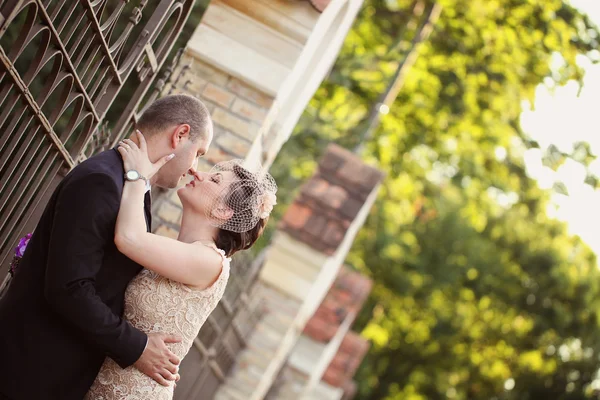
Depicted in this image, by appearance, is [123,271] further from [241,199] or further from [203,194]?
[241,199]

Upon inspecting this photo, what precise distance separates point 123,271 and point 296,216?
19.5 feet

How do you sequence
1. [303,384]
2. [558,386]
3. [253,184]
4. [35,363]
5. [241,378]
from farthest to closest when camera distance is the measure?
[558,386] < [303,384] < [241,378] < [253,184] < [35,363]

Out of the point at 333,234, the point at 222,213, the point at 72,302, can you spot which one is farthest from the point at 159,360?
the point at 333,234

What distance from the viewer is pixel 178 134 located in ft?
10.6

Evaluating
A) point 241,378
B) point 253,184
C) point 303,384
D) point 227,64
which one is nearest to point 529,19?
point 303,384

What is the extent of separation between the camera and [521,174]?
1747 cm

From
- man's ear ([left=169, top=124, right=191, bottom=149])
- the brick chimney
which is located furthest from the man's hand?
the brick chimney

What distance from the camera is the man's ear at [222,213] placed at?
3.44m

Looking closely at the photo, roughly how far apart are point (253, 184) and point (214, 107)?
217 centimetres

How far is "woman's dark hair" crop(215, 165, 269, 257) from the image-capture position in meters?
3.50

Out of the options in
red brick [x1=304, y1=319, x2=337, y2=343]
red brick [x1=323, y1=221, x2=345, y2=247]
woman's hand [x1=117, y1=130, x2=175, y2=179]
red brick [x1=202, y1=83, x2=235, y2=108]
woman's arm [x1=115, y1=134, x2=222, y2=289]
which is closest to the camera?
woman's arm [x1=115, y1=134, x2=222, y2=289]

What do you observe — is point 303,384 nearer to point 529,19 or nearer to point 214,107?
point 214,107

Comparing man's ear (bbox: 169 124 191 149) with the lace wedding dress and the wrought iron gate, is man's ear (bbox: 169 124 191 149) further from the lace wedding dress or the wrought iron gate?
the wrought iron gate

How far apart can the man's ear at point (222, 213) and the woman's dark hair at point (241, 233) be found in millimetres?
25
